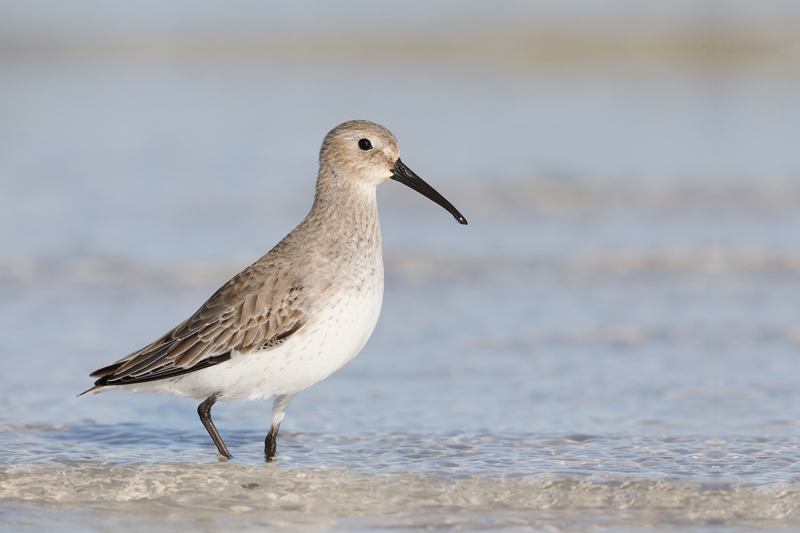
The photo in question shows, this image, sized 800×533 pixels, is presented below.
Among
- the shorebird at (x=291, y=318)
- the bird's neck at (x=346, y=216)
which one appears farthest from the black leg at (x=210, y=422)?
the bird's neck at (x=346, y=216)

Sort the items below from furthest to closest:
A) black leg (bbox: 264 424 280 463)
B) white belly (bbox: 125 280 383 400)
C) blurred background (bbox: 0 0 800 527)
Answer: blurred background (bbox: 0 0 800 527)
black leg (bbox: 264 424 280 463)
white belly (bbox: 125 280 383 400)

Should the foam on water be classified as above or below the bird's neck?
below

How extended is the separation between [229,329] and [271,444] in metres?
0.77

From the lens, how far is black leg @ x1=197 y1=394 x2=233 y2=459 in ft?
21.9

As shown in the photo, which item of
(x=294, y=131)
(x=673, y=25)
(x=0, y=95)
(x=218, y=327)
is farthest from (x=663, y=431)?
(x=673, y=25)

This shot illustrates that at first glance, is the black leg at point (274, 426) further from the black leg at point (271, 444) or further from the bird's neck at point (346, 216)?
the bird's neck at point (346, 216)

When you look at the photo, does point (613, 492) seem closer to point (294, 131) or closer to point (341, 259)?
point (341, 259)

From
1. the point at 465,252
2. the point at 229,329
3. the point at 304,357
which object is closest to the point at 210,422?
the point at 229,329

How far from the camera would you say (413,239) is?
12.4 m

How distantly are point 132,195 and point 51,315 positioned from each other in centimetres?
433

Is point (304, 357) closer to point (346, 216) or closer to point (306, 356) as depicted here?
point (306, 356)

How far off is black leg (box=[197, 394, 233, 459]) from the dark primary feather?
0.83 ft

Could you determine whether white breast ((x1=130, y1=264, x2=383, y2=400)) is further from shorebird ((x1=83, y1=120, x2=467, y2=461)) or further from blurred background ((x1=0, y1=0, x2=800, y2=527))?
blurred background ((x1=0, y1=0, x2=800, y2=527))

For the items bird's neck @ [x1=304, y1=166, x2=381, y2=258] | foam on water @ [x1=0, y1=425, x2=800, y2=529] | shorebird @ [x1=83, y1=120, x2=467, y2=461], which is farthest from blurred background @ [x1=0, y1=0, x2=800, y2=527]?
bird's neck @ [x1=304, y1=166, x2=381, y2=258]
